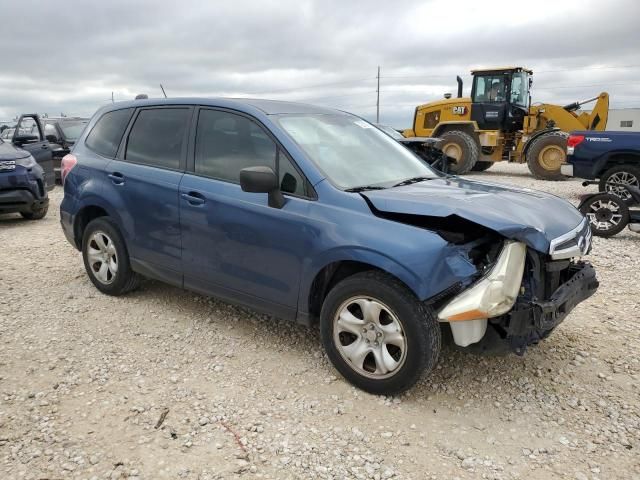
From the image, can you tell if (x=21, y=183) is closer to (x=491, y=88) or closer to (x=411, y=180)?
(x=411, y=180)

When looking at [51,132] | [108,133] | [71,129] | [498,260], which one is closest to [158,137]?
[108,133]

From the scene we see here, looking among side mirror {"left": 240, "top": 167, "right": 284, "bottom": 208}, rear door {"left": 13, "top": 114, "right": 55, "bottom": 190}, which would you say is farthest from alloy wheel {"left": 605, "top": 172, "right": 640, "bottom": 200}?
rear door {"left": 13, "top": 114, "right": 55, "bottom": 190}

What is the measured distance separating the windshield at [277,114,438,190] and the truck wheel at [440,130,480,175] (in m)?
11.0

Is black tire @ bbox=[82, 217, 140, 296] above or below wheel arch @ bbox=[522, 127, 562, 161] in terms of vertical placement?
below

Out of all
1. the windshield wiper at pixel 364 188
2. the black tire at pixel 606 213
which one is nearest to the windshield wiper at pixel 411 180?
the windshield wiper at pixel 364 188

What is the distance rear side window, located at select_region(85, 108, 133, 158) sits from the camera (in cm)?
461

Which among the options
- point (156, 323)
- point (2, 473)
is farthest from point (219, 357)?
point (2, 473)

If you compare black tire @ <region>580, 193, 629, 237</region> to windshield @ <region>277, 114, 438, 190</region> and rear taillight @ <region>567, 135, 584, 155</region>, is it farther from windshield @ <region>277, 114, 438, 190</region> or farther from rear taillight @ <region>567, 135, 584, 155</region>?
windshield @ <region>277, 114, 438, 190</region>

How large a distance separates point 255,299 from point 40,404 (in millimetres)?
1408

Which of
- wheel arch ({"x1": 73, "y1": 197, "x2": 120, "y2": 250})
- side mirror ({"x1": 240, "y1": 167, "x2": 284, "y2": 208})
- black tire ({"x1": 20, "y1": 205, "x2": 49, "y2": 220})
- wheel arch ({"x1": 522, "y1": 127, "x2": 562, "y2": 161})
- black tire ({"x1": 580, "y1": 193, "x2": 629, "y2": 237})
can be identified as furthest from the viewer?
wheel arch ({"x1": 522, "y1": 127, "x2": 562, "y2": 161})

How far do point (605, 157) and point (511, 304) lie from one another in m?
7.61

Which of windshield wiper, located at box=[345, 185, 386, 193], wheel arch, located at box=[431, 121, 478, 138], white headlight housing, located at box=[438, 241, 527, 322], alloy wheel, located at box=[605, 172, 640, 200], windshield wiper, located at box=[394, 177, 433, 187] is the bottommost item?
white headlight housing, located at box=[438, 241, 527, 322]

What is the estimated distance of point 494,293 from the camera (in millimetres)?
2754

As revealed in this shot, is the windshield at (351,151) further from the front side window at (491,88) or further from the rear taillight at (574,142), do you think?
the front side window at (491,88)
